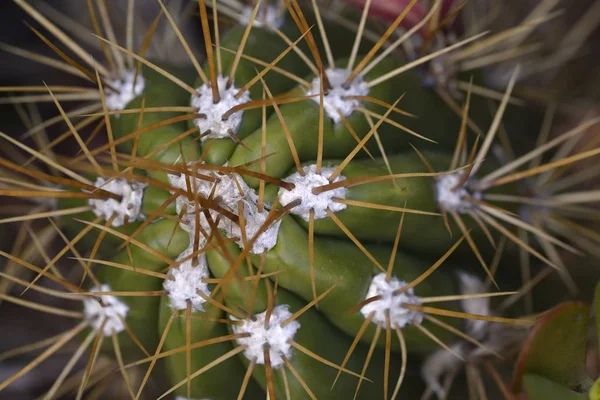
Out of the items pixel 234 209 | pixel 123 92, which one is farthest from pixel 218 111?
pixel 123 92

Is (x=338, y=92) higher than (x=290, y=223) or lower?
higher

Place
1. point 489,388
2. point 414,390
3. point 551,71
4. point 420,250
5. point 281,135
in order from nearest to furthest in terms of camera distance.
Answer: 1. point 281,135
2. point 420,250
3. point 414,390
4. point 489,388
5. point 551,71

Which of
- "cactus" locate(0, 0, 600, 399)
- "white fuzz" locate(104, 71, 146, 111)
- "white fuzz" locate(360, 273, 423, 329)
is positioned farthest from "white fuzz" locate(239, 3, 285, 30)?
"white fuzz" locate(360, 273, 423, 329)

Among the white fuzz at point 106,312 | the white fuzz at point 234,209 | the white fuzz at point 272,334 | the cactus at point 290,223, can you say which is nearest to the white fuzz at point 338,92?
the cactus at point 290,223

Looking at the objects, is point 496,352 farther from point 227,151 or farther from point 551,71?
point 551,71

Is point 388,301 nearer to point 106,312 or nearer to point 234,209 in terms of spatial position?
point 234,209

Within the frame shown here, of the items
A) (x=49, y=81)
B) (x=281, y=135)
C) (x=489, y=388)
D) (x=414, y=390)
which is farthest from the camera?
(x=49, y=81)

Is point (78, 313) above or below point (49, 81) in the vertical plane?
below

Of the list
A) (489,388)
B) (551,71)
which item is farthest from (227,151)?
(551,71)
